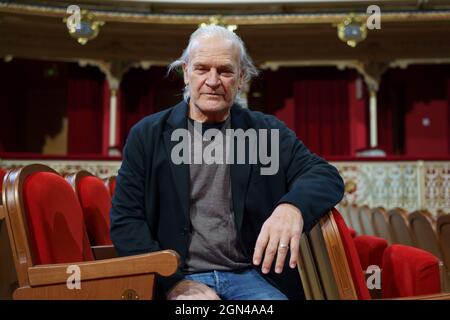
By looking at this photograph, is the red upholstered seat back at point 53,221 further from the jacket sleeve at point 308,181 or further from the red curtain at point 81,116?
the red curtain at point 81,116

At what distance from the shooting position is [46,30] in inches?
264

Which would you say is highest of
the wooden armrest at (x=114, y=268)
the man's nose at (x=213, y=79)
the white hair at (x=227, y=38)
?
the white hair at (x=227, y=38)

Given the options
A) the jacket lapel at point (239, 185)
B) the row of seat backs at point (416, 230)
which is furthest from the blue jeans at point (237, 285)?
the row of seat backs at point (416, 230)

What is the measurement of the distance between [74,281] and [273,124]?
0.62 metres

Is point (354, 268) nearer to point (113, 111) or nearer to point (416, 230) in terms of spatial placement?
point (416, 230)

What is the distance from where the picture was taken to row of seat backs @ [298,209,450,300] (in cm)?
96

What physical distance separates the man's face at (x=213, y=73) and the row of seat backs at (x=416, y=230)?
1.24 m

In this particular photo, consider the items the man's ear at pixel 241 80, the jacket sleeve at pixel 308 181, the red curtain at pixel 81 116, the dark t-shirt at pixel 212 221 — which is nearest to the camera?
the jacket sleeve at pixel 308 181

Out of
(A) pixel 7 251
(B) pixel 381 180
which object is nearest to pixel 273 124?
(A) pixel 7 251

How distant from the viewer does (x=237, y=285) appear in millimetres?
1142

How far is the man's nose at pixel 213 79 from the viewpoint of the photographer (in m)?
1.23

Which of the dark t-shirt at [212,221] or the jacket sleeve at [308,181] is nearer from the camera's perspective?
the jacket sleeve at [308,181]
